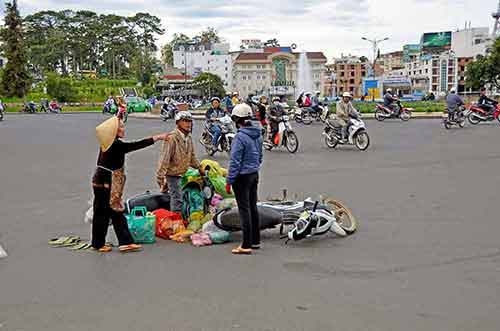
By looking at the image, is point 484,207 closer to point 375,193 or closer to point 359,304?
point 375,193

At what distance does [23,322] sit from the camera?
4582 mm

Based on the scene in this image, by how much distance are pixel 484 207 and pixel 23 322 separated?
6.42m

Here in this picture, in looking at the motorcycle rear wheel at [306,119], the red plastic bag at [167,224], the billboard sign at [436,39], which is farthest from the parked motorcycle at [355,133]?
the billboard sign at [436,39]

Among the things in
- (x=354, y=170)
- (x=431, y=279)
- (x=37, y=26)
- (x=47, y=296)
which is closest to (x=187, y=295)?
(x=47, y=296)

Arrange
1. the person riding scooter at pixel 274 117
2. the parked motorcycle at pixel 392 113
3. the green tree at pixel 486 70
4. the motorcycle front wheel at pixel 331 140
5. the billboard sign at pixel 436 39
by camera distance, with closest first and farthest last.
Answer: the person riding scooter at pixel 274 117
the motorcycle front wheel at pixel 331 140
the parked motorcycle at pixel 392 113
the green tree at pixel 486 70
the billboard sign at pixel 436 39

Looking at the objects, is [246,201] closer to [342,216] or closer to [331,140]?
[342,216]

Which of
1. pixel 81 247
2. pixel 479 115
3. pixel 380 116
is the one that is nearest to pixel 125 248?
pixel 81 247

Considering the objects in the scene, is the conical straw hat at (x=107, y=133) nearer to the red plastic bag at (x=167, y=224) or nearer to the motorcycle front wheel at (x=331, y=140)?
the red plastic bag at (x=167, y=224)

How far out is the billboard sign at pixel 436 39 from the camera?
118750 millimetres

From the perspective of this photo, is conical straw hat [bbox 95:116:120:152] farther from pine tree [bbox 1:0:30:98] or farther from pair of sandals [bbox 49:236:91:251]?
pine tree [bbox 1:0:30:98]

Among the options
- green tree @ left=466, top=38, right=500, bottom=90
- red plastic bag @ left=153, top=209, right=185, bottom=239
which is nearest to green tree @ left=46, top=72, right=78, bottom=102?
green tree @ left=466, top=38, right=500, bottom=90

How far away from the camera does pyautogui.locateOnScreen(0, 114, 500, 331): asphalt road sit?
4578 millimetres

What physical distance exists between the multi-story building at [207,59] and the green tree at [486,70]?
63.6 m

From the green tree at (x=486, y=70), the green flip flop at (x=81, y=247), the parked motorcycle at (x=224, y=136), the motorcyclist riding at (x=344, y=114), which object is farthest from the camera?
the green tree at (x=486, y=70)
